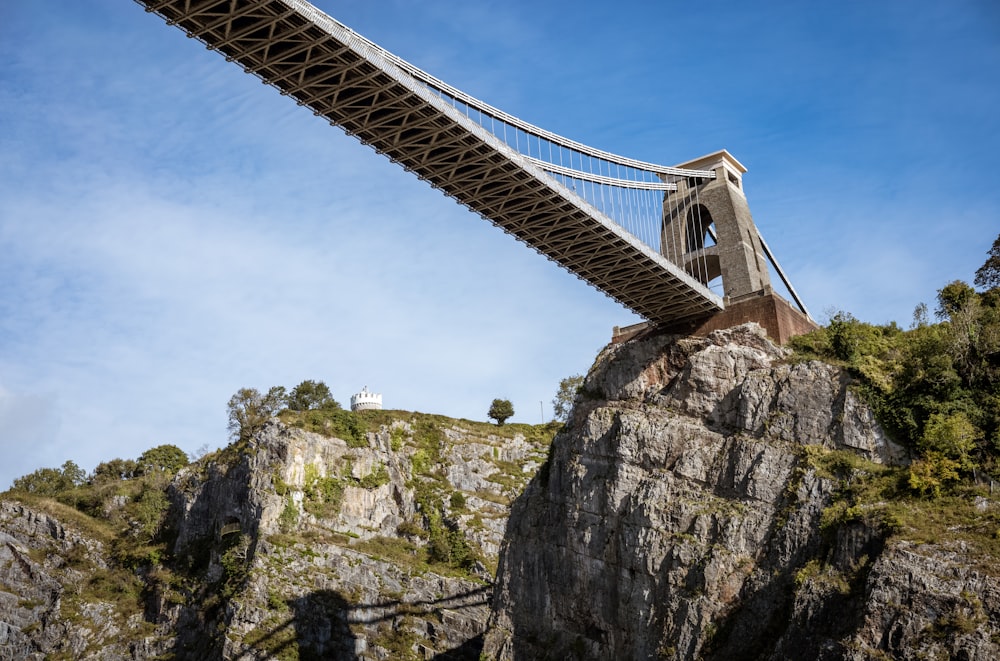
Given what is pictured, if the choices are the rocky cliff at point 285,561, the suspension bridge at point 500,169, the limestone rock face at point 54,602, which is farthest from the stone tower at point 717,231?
the limestone rock face at point 54,602

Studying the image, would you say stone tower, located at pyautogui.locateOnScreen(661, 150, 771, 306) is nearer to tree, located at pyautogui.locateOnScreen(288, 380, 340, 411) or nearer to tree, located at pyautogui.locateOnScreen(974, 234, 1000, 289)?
tree, located at pyautogui.locateOnScreen(974, 234, 1000, 289)

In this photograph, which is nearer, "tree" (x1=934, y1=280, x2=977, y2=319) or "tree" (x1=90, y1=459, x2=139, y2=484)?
"tree" (x1=934, y1=280, x2=977, y2=319)

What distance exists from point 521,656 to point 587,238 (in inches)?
849

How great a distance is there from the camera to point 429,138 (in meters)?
43.9

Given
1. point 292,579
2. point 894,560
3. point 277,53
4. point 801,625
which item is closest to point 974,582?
point 894,560

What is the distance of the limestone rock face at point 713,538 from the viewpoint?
3769 cm

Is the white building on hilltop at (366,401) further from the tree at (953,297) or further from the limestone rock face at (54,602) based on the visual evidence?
the tree at (953,297)

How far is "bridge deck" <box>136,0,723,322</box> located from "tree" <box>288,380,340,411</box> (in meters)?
37.9

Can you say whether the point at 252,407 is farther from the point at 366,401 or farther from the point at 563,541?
the point at 563,541

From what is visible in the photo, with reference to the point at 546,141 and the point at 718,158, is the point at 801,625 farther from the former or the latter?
the point at 718,158

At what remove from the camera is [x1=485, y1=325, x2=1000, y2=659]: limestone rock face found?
37.7 meters

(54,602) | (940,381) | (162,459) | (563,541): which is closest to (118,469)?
(162,459)

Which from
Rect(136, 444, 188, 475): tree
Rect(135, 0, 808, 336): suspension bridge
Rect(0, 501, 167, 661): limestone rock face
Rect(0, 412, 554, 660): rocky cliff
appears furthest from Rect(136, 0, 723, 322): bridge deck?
Rect(136, 444, 188, 475): tree

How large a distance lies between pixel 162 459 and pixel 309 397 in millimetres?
16411
